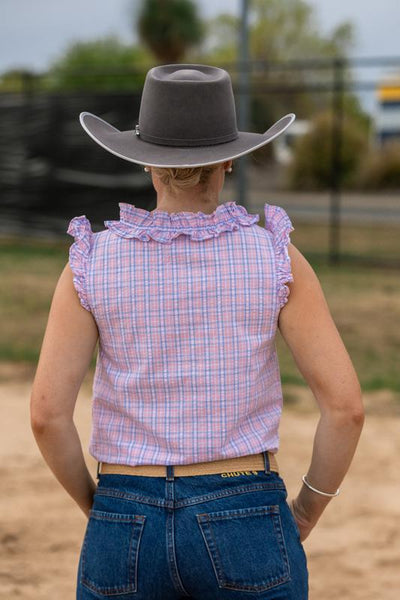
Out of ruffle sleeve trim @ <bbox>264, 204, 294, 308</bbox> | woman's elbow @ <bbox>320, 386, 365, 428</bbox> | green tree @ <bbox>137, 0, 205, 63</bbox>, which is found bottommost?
green tree @ <bbox>137, 0, 205, 63</bbox>

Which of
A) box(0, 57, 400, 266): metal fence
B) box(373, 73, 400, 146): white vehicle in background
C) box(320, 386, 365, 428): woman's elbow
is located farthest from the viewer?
box(373, 73, 400, 146): white vehicle in background

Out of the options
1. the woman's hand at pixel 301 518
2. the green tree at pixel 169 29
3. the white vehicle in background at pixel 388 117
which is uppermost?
the woman's hand at pixel 301 518

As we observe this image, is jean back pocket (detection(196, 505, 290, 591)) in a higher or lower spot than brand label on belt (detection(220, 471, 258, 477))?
lower

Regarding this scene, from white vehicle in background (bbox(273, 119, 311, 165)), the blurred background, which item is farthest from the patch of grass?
white vehicle in background (bbox(273, 119, 311, 165))

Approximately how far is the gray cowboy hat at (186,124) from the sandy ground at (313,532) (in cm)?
223

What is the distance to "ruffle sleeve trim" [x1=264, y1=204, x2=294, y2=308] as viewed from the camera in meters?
1.66

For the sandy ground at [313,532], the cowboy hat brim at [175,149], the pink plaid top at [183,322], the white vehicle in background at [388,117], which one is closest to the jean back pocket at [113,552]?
the pink plaid top at [183,322]

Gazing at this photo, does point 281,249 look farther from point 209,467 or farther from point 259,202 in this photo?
point 259,202

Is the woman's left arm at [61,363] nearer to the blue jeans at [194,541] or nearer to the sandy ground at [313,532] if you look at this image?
the blue jeans at [194,541]

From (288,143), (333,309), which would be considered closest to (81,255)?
(333,309)

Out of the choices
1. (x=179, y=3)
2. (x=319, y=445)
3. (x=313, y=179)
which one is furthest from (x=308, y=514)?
(x=179, y=3)

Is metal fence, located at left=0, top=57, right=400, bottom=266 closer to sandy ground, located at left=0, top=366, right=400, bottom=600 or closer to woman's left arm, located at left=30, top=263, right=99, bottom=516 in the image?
sandy ground, located at left=0, top=366, right=400, bottom=600

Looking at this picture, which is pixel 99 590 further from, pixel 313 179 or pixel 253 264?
pixel 313 179

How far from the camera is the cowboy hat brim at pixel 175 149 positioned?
5.40ft
